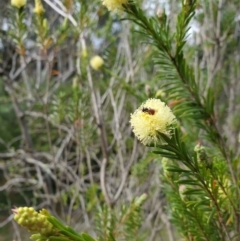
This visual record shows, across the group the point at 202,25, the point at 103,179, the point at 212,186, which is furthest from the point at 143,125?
the point at 202,25

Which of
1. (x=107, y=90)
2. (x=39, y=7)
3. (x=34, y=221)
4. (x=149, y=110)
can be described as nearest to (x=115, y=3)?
(x=149, y=110)

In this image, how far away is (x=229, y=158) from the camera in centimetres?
59

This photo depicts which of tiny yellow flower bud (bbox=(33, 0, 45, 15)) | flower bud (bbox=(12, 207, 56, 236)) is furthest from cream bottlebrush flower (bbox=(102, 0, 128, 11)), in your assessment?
tiny yellow flower bud (bbox=(33, 0, 45, 15))

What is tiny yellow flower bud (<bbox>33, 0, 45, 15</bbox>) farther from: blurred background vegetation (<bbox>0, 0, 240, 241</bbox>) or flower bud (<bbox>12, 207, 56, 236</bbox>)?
flower bud (<bbox>12, 207, 56, 236</bbox>)

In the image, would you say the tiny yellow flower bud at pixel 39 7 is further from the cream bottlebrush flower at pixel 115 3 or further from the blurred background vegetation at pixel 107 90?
the cream bottlebrush flower at pixel 115 3

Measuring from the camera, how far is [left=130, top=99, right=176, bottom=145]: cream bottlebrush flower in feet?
1.29

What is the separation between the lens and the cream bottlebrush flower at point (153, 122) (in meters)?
0.39

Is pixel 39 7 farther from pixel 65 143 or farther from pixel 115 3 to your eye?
pixel 65 143

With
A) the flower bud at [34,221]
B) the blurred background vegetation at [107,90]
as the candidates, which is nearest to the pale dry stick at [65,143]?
the blurred background vegetation at [107,90]

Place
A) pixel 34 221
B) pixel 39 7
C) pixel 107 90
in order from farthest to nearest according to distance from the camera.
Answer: pixel 107 90
pixel 39 7
pixel 34 221

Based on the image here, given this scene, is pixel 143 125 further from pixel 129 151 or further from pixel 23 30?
pixel 129 151

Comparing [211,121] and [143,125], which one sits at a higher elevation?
[211,121]

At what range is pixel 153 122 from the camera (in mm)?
394

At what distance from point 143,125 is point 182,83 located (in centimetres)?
25
